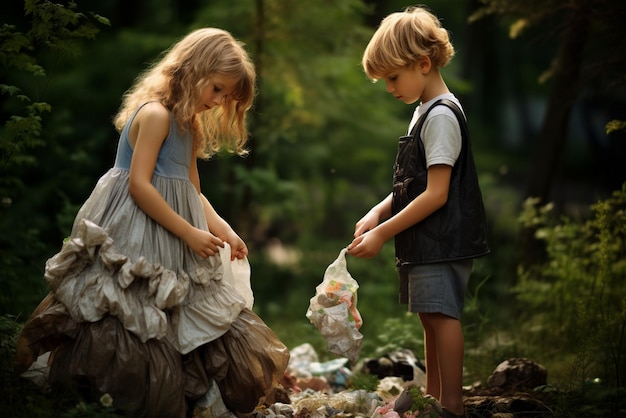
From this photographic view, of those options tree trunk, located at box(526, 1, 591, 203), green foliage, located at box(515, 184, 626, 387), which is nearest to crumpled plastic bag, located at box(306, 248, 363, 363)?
green foliage, located at box(515, 184, 626, 387)

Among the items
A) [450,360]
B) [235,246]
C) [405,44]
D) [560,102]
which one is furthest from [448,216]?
[560,102]

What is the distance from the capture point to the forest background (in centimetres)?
423

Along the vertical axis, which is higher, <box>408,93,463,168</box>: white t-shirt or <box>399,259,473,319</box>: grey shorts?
<box>408,93,463,168</box>: white t-shirt

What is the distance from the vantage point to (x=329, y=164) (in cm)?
1006

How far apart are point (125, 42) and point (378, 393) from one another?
217 inches

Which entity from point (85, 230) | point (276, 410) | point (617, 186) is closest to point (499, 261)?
point (617, 186)

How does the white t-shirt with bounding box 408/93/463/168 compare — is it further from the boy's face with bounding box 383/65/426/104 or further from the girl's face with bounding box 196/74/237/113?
the girl's face with bounding box 196/74/237/113

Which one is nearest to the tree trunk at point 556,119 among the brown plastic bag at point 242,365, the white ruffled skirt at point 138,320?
the brown plastic bag at point 242,365

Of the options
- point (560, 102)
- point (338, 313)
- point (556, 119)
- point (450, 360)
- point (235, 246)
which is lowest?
point (450, 360)

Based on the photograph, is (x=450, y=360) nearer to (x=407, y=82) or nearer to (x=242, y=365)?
(x=242, y=365)

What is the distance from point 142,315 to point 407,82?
159 centimetres

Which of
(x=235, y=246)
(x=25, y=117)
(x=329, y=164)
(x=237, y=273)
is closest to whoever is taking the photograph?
(x=235, y=246)

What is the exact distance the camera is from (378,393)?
3.82 m

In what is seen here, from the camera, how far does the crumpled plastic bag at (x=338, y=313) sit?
3.27 meters
